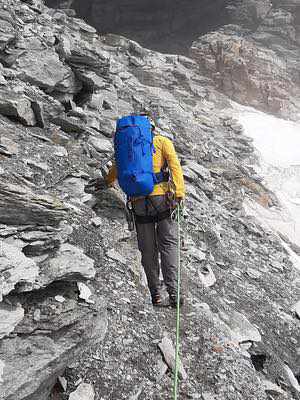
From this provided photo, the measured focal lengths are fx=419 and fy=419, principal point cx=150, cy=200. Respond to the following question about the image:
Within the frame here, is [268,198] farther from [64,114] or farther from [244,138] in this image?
[64,114]

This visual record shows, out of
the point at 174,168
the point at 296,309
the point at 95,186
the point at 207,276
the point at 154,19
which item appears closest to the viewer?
the point at 174,168

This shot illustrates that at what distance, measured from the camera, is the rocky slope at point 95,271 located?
4.94 meters

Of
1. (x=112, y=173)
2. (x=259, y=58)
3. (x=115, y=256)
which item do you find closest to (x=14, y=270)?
(x=112, y=173)

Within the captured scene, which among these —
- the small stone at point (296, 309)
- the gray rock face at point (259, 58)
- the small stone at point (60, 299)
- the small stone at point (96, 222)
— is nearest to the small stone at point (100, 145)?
the small stone at point (96, 222)

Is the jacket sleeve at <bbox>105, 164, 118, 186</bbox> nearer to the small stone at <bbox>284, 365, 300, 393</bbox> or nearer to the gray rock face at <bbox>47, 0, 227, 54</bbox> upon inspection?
the small stone at <bbox>284, 365, 300, 393</bbox>

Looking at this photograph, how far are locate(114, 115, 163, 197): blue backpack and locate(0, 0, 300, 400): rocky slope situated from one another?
3.43ft

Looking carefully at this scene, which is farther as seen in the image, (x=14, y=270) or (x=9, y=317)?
(x=14, y=270)

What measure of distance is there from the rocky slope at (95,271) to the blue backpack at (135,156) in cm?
105

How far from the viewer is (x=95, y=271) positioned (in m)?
5.97

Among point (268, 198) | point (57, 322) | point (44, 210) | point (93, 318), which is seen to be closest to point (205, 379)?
point (93, 318)

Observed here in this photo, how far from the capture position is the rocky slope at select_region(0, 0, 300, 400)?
4938 millimetres

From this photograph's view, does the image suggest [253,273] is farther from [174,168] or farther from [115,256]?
[174,168]

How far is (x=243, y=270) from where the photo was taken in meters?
11.3

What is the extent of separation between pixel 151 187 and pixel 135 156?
1.67 ft
